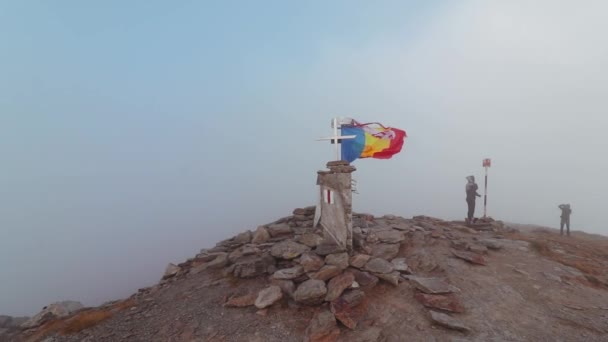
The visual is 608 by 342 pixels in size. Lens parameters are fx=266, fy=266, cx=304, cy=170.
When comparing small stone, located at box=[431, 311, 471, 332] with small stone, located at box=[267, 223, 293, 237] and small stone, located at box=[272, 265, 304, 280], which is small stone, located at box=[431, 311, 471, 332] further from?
small stone, located at box=[267, 223, 293, 237]

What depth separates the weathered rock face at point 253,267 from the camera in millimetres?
9039

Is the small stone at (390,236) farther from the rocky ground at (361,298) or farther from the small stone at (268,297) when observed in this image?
the small stone at (268,297)

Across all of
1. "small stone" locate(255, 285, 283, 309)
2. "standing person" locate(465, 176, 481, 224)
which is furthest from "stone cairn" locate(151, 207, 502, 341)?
"standing person" locate(465, 176, 481, 224)

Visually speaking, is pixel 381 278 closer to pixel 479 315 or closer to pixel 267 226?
pixel 479 315

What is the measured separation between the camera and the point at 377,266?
8.47 metres

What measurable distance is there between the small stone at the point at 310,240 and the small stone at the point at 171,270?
522 cm

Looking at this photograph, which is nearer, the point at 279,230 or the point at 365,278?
the point at 365,278

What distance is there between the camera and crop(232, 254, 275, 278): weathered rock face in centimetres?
904

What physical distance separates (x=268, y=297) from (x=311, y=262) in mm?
1661

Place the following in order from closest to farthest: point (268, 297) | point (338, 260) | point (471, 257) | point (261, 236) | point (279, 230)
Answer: point (268, 297) → point (338, 260) → point (471, 257) → point (261, 236) → point (279, 230)

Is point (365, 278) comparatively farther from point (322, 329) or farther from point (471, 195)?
point (471, 195)

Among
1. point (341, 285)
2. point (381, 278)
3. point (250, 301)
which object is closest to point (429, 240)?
point (381, 278)

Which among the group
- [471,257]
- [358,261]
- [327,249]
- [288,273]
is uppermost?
[327,249]

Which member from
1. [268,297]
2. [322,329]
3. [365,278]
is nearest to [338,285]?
[365,278]
